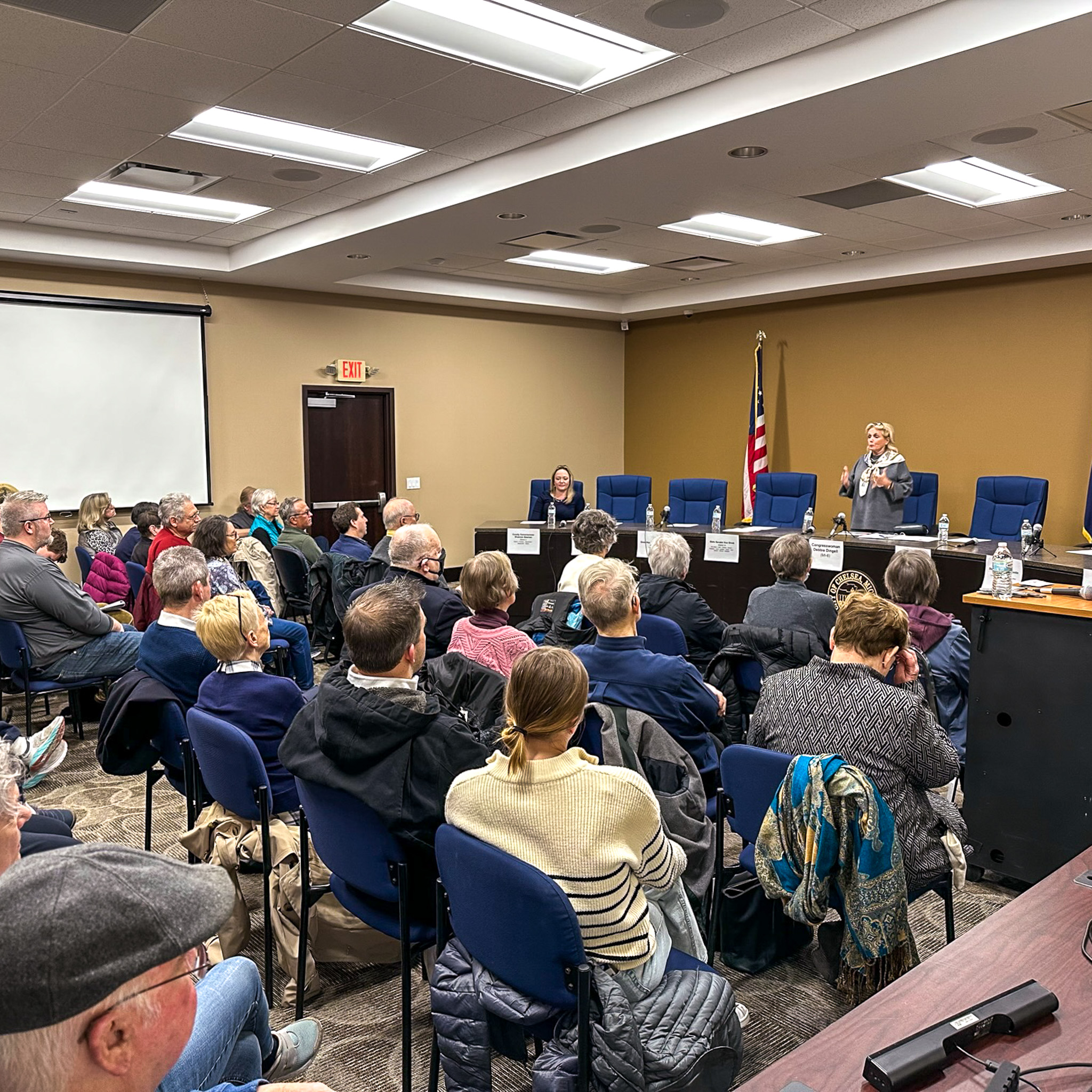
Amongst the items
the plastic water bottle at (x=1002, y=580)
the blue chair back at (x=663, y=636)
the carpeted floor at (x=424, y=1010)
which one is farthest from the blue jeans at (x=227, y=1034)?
the plastic water bottle at (x=1002, y=580)

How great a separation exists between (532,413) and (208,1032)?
9.87 m

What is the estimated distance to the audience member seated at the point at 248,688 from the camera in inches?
109

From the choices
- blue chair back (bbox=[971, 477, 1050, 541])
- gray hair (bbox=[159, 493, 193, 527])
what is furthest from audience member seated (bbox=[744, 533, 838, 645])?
blue chair back (bbox=[971, 477, 1050, 541])

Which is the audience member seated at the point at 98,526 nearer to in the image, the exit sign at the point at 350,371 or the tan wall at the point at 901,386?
the exit sign at the point at 350,371

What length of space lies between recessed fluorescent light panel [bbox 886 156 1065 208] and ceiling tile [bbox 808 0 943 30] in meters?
2.10

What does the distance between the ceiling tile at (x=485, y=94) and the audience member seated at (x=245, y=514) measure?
3.52 meters

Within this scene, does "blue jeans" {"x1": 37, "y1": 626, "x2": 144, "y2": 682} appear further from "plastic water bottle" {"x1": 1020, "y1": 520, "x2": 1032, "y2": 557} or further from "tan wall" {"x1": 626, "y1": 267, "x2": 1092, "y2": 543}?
"tan wall" {"x1": 626, "y1": 267, "x2": 1092, "y2": 543}

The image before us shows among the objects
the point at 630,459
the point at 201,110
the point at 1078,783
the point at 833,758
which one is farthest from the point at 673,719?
the point at 630,459

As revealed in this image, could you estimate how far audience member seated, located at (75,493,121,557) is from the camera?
678 cm

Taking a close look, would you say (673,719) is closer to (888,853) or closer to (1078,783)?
(888,853)

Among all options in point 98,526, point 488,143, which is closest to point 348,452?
point 98,526

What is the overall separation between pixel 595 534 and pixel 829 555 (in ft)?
7.98

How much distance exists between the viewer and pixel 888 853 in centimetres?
221

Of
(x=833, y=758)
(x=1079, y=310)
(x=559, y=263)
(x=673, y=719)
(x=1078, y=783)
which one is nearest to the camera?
(x=833, y=758)
